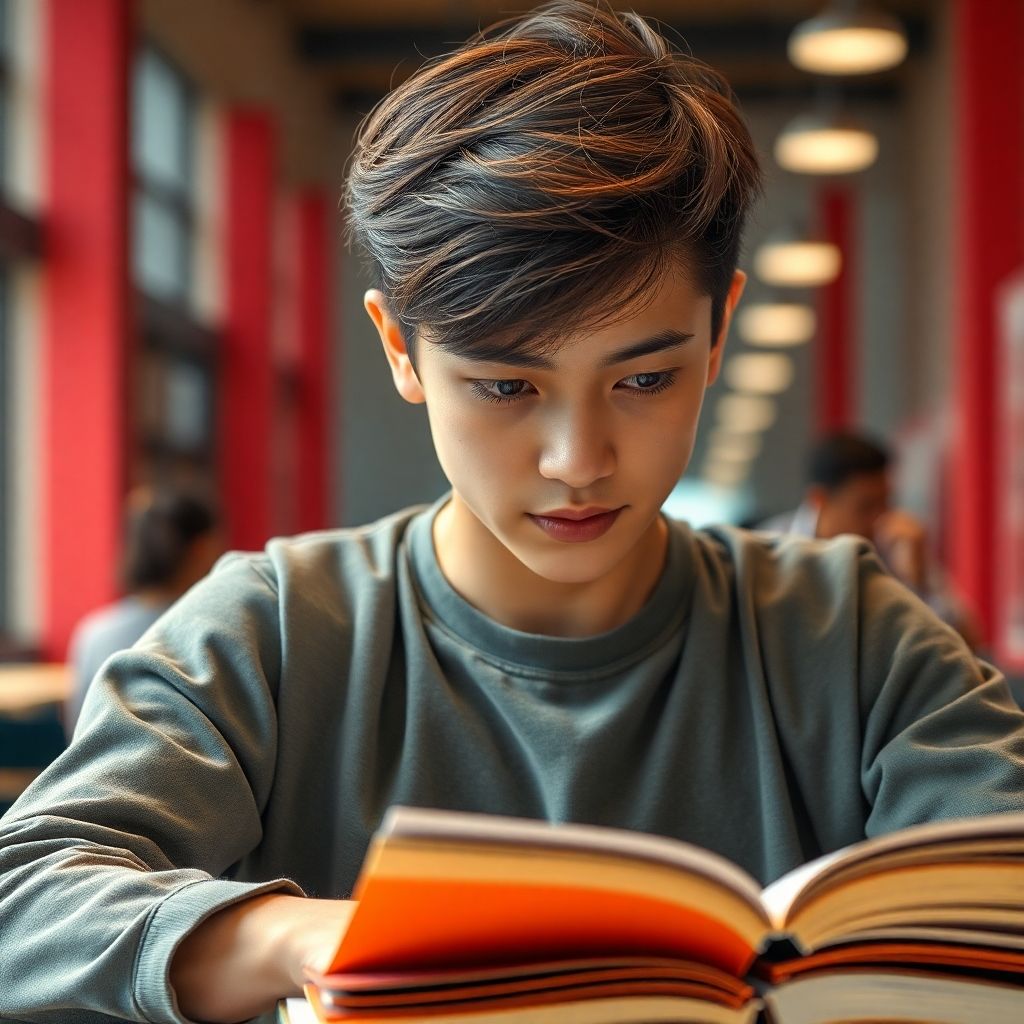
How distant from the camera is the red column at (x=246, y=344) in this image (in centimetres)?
1070

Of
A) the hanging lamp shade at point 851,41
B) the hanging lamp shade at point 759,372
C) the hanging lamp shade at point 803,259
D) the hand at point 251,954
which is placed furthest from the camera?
the hanging lamp shade at point 759,372

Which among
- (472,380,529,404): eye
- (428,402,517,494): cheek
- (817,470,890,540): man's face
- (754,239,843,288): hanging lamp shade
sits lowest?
(817,470,890,540): man's face

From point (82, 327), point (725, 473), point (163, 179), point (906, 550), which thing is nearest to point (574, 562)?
point (906, 550)

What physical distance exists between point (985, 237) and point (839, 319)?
6316mm

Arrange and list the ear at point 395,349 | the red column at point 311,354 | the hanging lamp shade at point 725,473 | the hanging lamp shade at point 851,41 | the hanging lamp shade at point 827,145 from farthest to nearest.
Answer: the hanging lamp shade at point 725,473 → the red column at point 311,354 → the hanging lamp shade at point 827,145 → the hanging lamp shade at point 851,41 → the ear at point 395,349

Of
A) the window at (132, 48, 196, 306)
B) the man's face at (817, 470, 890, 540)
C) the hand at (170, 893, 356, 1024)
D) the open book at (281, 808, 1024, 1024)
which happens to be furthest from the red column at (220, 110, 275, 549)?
the open book at (281, 808, 1024, 1024)

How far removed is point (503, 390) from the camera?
1.06m

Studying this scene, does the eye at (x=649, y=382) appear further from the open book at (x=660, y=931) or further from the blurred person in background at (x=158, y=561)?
the blurred person in background at (x=158, y=561)

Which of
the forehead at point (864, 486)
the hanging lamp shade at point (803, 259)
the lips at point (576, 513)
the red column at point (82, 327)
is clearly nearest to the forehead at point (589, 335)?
the lips at point (576, 513)

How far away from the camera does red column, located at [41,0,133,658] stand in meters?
6.99

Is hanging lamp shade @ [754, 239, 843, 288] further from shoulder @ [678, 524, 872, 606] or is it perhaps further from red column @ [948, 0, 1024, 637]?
shoulder @ [678, 524, 872, 606]

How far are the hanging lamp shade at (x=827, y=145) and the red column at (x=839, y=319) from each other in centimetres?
696

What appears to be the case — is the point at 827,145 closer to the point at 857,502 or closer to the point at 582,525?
the point at 857,502

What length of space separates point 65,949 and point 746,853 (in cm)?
54
